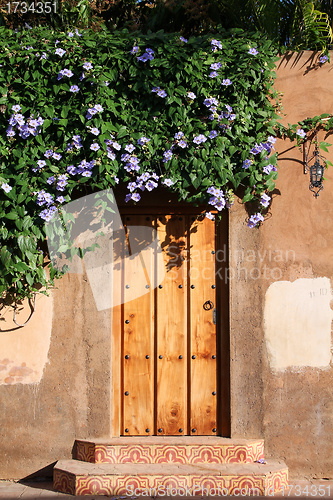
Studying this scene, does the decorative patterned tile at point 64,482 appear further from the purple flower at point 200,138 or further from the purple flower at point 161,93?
the purple flower at point 161,93

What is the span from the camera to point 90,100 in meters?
3.64

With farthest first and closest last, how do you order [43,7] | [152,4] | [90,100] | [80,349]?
[152,4], [43,7], [80,349], [90,100]

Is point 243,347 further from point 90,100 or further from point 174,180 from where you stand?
point 90,100

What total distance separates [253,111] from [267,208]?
0.82 m

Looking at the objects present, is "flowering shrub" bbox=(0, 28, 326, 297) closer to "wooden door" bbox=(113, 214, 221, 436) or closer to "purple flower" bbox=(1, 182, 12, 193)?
"purple flower" bbox=(1, 182, 12, 193)

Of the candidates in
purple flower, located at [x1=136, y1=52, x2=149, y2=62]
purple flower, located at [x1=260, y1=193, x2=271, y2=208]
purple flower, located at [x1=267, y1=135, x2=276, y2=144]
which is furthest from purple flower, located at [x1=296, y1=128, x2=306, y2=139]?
purple flower, located at [x1=136, y1=52, x2=149, y2=62]

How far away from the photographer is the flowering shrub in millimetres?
3648

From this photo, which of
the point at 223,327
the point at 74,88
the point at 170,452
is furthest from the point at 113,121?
the point at 170,452

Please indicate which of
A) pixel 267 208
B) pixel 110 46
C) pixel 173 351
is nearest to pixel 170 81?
pixel 110 46

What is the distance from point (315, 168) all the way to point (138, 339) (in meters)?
2.09

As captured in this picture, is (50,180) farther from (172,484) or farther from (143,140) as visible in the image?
(172,484)

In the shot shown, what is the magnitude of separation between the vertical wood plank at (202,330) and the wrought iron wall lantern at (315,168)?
0.92 meters

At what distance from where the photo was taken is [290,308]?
394 cm

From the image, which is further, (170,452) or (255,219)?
(255,219)
